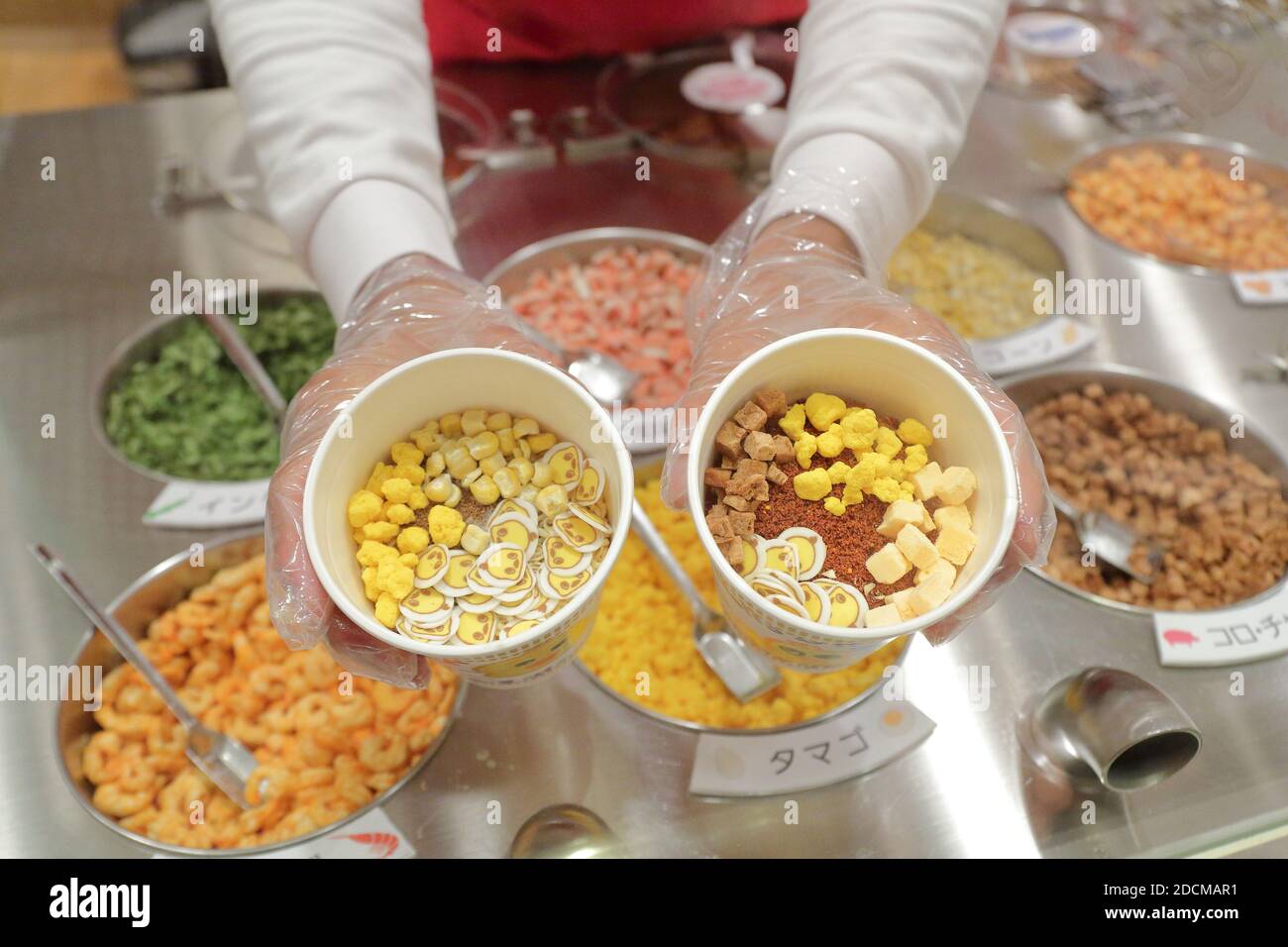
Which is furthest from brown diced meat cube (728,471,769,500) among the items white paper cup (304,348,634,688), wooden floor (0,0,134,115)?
wooden floor (0,0,134,115)

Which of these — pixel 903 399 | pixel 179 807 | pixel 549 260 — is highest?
pixel 903 399

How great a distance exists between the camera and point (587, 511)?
34.9 inches

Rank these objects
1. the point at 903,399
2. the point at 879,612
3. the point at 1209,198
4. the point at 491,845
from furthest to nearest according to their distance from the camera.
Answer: the point at 1209,198, the point at 491,845, the point at 903,399, the point at 879,612

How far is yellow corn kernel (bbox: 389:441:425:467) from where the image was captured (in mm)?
904

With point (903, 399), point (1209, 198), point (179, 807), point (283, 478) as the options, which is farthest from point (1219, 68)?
point (179, 807)

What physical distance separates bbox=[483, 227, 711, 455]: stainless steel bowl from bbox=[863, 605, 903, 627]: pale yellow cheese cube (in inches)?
44.6

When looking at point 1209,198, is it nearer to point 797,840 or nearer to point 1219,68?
point 1219,68

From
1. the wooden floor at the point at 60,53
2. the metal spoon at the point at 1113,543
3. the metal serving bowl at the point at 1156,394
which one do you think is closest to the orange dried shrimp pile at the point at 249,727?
the metal spoon at the point at 1113,543

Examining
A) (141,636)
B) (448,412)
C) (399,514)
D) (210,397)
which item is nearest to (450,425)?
(448,412)

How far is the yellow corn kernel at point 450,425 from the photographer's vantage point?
940 millimetres

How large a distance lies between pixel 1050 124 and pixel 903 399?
5.19 ft

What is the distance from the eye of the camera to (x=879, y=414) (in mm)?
936

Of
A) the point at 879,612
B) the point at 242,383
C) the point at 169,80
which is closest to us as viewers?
the point at 879,612

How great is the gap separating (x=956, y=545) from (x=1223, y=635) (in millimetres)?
788
